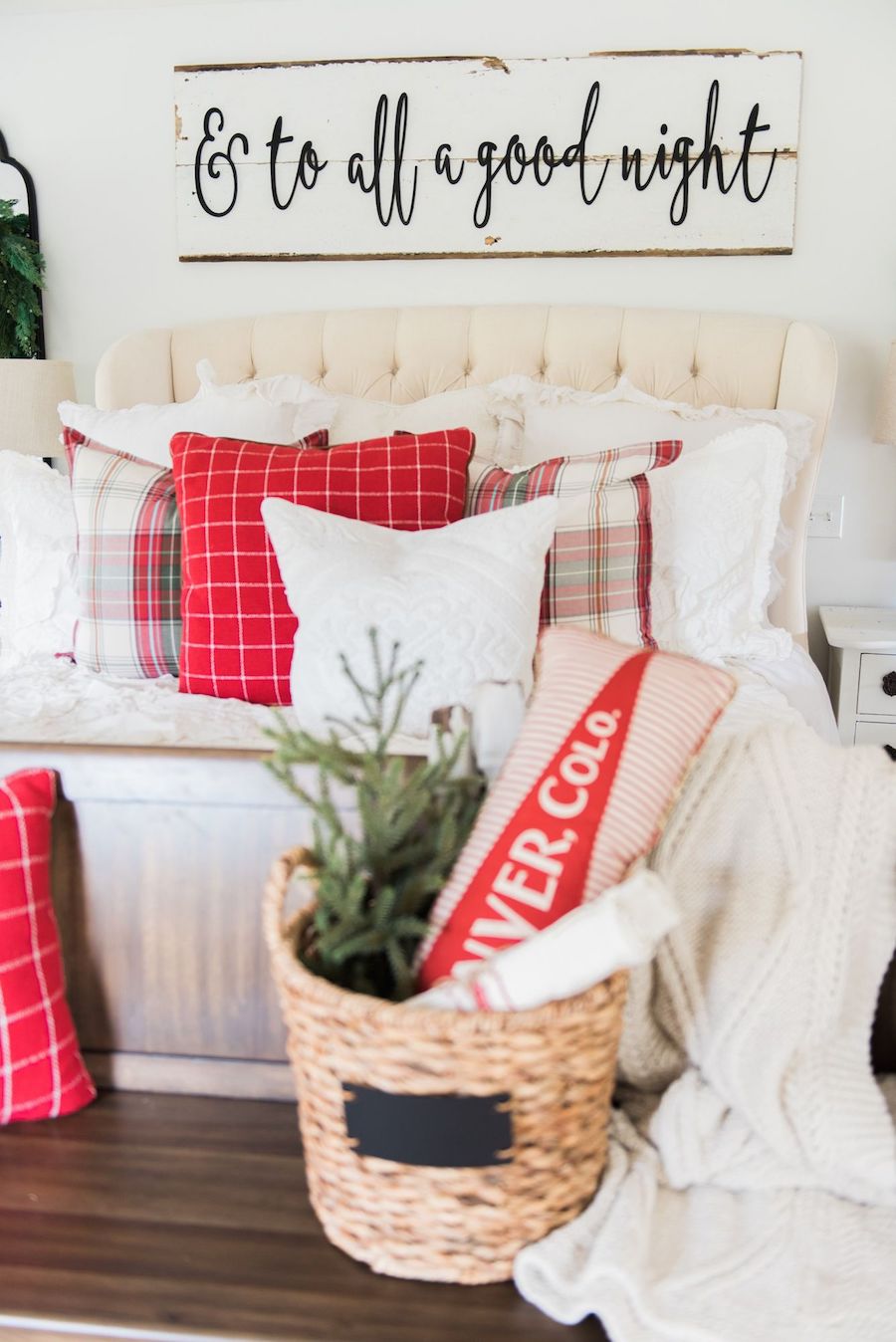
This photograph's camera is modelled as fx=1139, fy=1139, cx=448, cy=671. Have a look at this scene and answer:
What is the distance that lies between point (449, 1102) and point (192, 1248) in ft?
0.81

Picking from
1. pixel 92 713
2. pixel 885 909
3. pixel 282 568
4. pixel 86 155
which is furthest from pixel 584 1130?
pixel 86 155

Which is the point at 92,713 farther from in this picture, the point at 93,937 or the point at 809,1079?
the point at 809,1079

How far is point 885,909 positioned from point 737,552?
4.19 ft

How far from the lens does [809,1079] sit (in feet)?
2.77

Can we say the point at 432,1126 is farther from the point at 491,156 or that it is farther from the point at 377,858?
the point at 491,156

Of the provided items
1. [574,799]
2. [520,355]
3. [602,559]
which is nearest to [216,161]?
[520,355]

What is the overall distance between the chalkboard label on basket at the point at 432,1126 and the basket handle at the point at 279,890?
12cm

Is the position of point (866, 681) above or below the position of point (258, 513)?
below

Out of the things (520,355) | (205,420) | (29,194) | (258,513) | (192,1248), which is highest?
(29,194)

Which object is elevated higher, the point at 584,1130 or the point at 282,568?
the point at 282,568

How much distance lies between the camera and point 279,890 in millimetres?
830

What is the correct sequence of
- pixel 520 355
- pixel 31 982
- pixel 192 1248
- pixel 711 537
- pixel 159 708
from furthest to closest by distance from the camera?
1. pixel 520 355
2. pixel 711 537
3. pixel 159 708
4. pixel 31 982
5. pixel 192 1248

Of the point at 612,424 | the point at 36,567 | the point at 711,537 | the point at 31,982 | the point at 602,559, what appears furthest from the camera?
the point at 612,424

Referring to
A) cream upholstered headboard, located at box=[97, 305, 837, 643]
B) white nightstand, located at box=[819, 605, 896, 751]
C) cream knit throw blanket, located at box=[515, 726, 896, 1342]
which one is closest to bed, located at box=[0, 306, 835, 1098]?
cream upholstered headboard, located at box=[97, 305, 837, 643]
